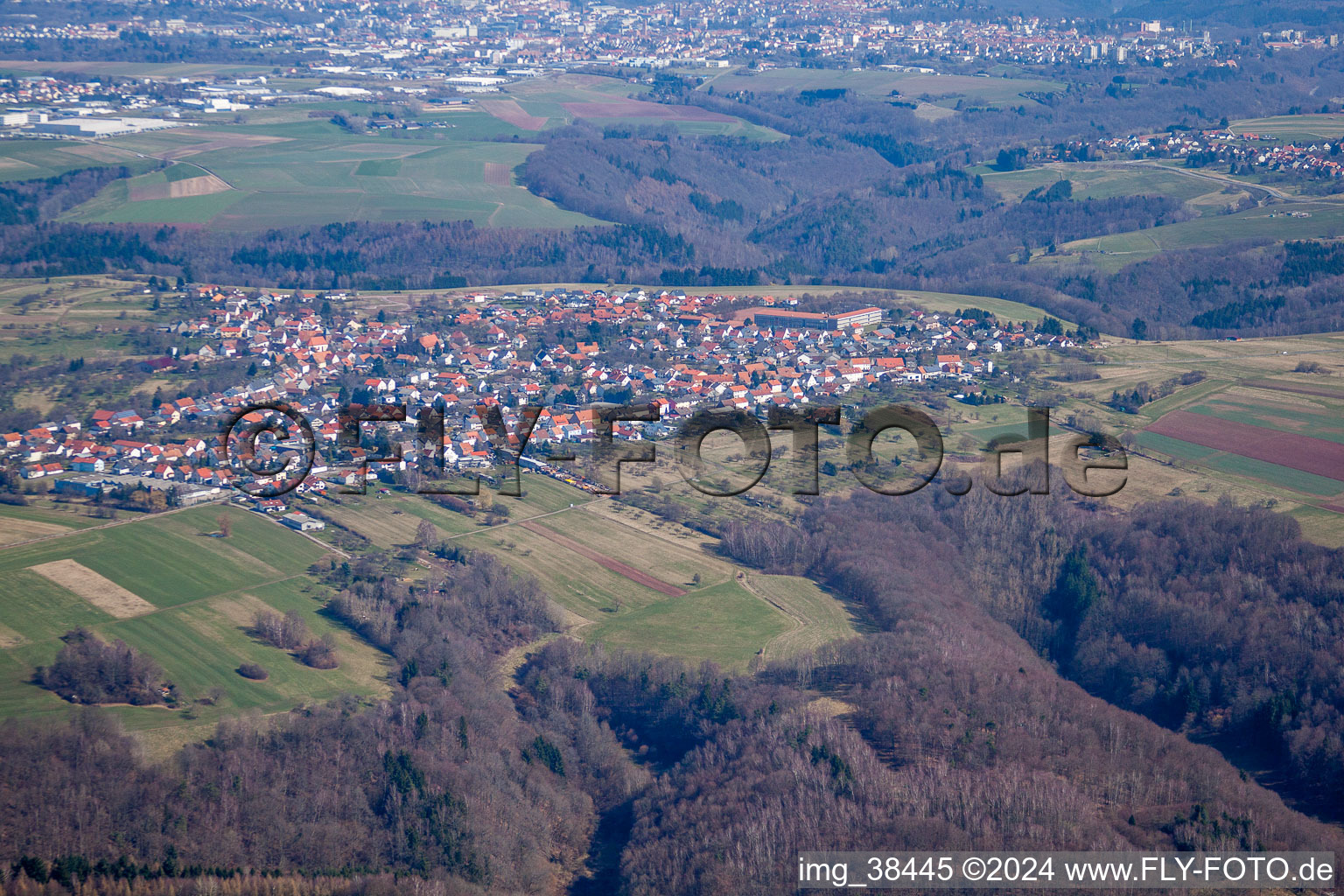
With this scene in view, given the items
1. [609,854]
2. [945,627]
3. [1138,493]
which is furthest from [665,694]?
[1138,493]

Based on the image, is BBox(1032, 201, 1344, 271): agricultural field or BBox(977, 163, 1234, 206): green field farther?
BBox(977, 163, 1234, 206): green field

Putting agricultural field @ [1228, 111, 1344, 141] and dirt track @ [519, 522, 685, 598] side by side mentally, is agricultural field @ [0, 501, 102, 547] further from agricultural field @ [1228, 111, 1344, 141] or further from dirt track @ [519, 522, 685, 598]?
agricultural field @ [1228, 111, 1344, 141]

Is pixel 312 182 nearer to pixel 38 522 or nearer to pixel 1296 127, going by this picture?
pixel 38 522

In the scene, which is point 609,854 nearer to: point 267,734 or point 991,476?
point 267,734

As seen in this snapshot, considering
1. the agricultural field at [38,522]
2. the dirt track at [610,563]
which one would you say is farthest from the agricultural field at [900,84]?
the agricultural field at [38,522]

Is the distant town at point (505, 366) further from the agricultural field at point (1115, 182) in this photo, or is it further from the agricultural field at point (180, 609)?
the agricultural field at point (1115, 182)

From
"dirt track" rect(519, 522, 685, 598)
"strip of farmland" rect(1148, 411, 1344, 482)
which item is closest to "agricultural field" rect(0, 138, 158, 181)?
"dirt track" rect(519, 522, 685, 598)

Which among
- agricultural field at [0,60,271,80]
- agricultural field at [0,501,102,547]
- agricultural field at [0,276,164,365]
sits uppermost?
agricultural field at [0,60,271,80]

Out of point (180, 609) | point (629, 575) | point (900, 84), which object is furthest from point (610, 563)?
point (900, 84)
